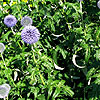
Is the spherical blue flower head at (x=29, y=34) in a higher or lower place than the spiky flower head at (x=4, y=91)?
higher

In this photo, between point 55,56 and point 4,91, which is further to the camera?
point 55,56

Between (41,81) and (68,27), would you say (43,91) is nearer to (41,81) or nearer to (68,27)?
(41,81)

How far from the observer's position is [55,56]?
220cm

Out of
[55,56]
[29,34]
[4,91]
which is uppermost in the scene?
[29,34]

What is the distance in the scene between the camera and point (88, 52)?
1937 mm

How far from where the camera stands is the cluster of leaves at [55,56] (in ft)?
6.58

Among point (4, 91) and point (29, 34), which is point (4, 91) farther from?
point (29, 34)

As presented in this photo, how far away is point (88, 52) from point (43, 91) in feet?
1.98

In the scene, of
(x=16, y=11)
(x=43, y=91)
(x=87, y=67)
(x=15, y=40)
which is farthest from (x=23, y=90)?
(x=16, y=11)

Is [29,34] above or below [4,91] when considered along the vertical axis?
above

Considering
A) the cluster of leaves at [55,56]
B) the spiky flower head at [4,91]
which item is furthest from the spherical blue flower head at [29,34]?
the spiky flower head at [4,91]

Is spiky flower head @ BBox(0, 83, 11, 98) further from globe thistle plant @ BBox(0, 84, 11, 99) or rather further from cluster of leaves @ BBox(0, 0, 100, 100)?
cluster of leaves @ BBox(0, 0, 100, 100)

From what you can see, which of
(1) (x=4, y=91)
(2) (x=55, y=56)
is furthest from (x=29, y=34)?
(1) (x=4, y=91)

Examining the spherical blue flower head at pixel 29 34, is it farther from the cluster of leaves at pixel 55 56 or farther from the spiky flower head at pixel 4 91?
the spiky flower head at pixel 4 91
